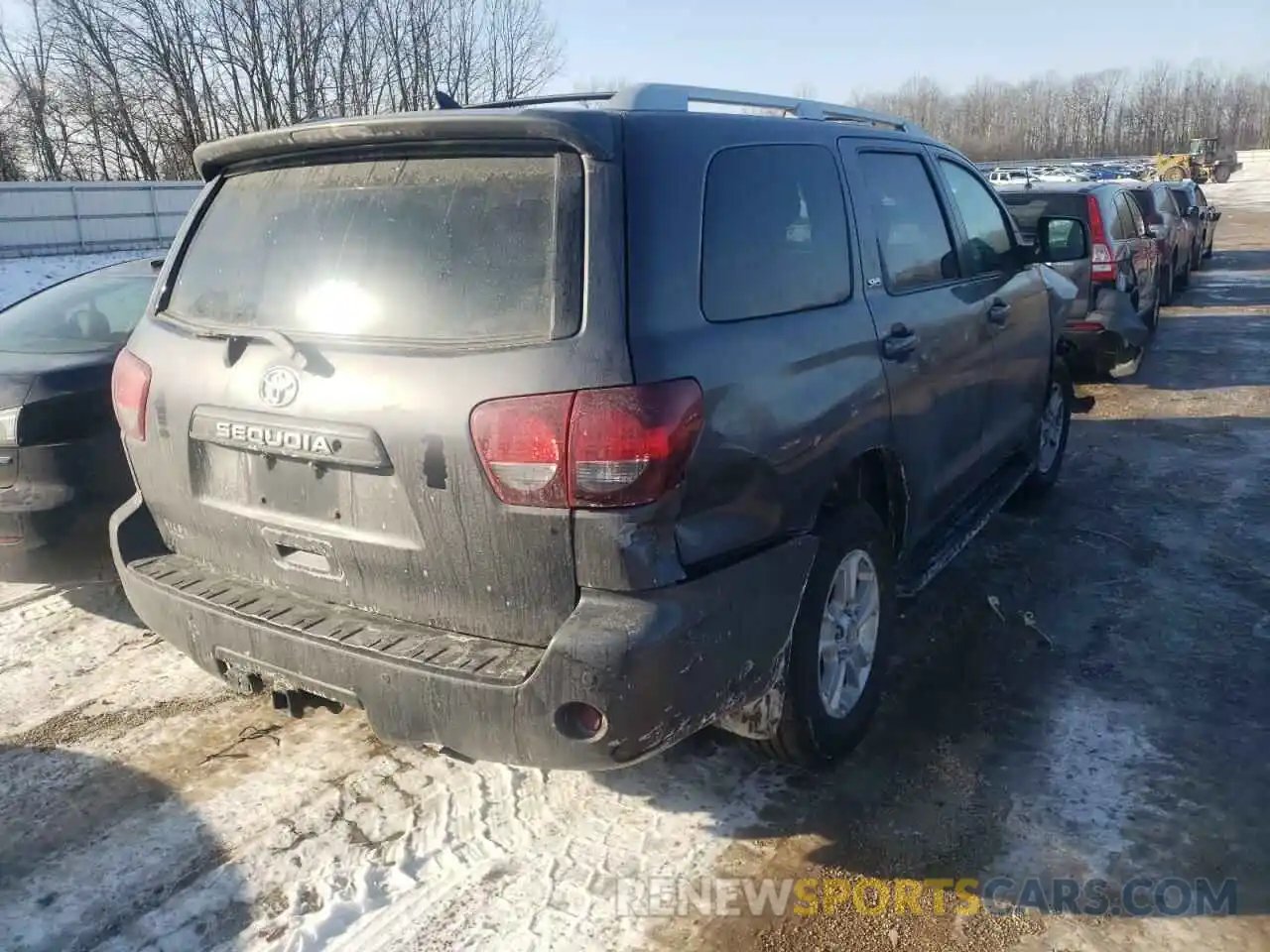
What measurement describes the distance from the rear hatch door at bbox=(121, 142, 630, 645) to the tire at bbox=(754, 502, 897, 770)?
0.84 metres

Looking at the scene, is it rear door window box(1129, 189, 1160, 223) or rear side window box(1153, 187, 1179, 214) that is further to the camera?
rear side window box(1153, 187, 1179, 214)

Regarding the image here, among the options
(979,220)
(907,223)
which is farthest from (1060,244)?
(907,223)

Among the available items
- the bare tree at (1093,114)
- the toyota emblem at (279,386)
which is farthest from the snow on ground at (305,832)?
the bare tree at (1093,114)

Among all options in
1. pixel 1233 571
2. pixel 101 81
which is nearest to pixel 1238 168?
pixel 101 81

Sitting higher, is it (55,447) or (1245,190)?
(55,447)

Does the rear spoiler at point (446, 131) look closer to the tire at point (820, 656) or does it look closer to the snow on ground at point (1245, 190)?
the tire at point (820, 656)

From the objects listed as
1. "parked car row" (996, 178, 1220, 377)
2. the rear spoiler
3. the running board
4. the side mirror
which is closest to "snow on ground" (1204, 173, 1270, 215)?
"parked car row" (996, 178, 1220, 377)

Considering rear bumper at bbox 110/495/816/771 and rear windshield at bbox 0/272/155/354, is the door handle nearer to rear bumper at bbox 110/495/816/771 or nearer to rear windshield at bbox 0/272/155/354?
rear bumper at bbox 110/495/816/771

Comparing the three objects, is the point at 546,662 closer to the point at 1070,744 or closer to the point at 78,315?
the point at 1070,744

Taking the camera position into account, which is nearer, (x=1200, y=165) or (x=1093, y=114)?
(x=1200, y=165)

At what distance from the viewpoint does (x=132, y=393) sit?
3.05 meters

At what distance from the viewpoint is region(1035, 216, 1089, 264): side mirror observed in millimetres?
5008

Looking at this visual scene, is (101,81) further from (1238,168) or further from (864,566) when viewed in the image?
(1238,168)

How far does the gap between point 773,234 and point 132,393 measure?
77.2 inches
